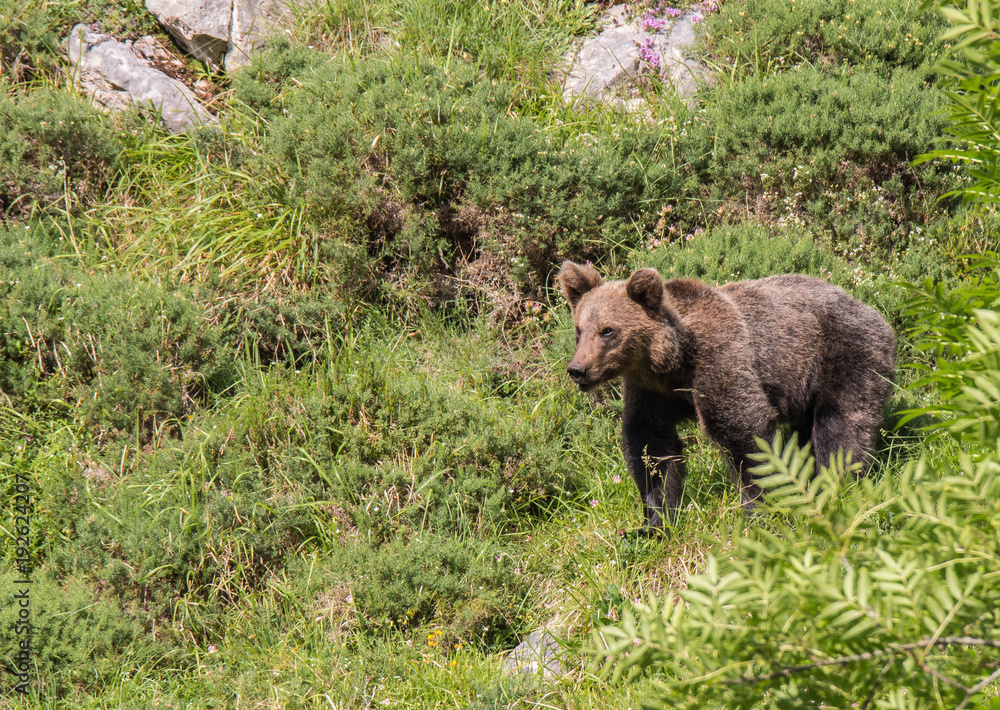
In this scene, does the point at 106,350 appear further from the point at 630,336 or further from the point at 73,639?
the point at 630,336

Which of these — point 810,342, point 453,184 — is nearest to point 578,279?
point 810,342

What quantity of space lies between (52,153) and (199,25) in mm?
2087

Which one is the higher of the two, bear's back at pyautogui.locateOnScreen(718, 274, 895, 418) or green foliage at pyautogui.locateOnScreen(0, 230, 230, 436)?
bear's back at pyautogui.locateOnScreen(718, 274, 895, 418)

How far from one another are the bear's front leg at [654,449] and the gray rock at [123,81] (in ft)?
15.5

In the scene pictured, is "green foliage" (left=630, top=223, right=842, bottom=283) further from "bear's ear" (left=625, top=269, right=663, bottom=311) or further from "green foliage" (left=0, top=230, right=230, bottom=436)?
"green foliage" (left=0, top=230, right=230, bottom=436)

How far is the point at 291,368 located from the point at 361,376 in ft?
2.28

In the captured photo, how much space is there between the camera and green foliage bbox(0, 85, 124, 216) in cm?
653

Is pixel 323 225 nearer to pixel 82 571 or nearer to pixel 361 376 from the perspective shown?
pixel 361 376

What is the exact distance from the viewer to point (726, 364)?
4496 mm

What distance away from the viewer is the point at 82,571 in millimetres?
4609

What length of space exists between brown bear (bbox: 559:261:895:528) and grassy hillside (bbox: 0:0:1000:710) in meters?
0.32

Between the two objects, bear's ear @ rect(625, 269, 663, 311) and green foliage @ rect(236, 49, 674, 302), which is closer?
bear's ear @ rect(625, 269, 663, 311)

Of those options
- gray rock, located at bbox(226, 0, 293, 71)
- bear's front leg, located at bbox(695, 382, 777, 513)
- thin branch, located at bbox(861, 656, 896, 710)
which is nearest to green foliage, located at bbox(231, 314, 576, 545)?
bear's front leg, located at bbox(695, 382, 777, 513)

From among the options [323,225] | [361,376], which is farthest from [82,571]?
[323,225]
